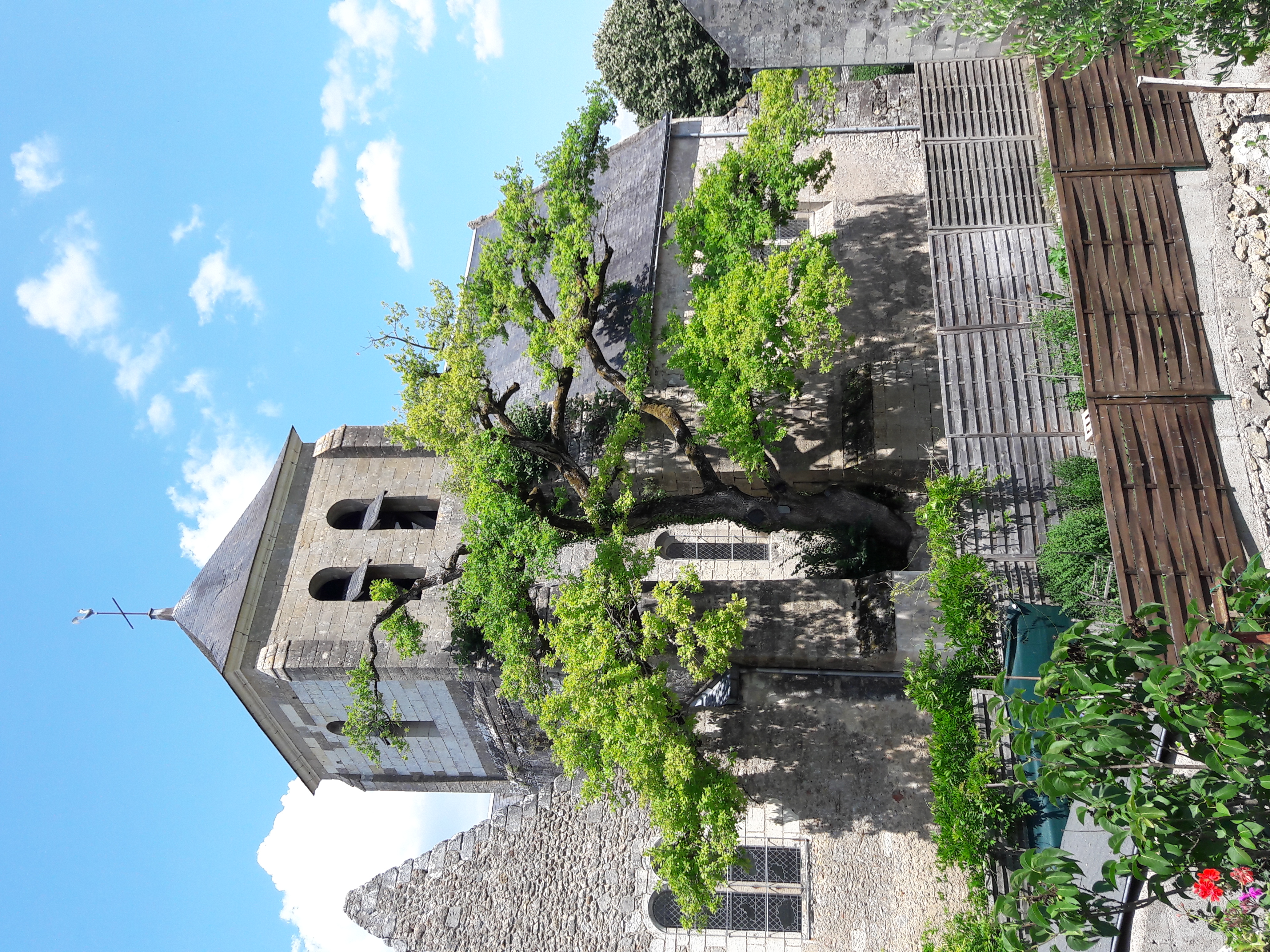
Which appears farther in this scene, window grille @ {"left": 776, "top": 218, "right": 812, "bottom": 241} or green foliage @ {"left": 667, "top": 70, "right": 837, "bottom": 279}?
window grille @ {"left": 776, "top": 218, "right": 812, "bottom": 241}

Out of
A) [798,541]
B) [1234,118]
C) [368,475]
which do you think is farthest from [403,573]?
[1234,118]

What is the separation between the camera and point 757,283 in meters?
15.8

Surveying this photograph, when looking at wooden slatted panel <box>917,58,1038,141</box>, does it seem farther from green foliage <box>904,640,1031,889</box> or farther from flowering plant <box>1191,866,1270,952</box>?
flowering plant <box>1191,866,1270,952</box>

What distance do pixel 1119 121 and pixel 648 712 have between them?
11.3 m

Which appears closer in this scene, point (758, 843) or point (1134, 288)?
point (1134, 288)

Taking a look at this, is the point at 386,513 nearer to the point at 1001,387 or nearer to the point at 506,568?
the point at 506,568

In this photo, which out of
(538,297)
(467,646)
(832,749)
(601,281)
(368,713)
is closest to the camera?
(832,749)

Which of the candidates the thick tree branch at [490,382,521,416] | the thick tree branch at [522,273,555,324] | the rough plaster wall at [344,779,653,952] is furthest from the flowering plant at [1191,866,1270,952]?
the thick tree branch at [522,273,555,324]

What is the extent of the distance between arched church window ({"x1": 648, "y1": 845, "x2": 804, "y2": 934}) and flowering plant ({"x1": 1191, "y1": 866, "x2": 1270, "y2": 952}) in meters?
7.97

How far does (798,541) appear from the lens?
58.3ft

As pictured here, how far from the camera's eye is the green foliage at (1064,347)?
1451cm

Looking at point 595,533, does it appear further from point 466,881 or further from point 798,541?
point 466,881

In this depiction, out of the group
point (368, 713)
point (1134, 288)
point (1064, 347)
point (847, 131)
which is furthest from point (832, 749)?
point (847, 131)

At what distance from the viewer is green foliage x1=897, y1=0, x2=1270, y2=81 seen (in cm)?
1067
